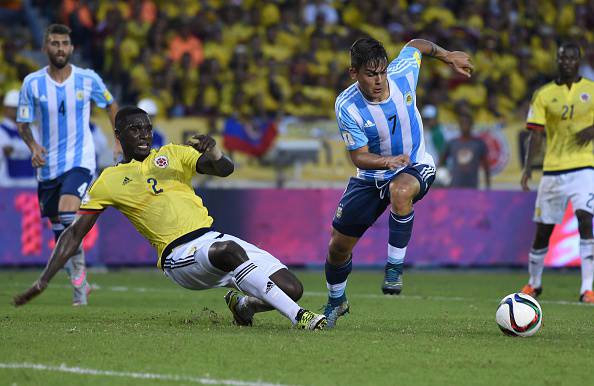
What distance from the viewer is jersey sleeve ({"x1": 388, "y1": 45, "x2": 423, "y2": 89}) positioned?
943 centimetres

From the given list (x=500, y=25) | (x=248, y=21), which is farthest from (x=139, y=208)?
Result: (x=500, y=25)

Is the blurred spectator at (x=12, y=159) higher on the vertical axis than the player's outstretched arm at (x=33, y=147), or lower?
lower

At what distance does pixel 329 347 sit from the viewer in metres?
7.70

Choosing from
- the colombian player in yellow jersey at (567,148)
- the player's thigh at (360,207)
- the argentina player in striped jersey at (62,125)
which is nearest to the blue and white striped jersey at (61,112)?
the argentina player in striped jersey at (62,125)

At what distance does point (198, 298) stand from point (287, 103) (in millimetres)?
9269

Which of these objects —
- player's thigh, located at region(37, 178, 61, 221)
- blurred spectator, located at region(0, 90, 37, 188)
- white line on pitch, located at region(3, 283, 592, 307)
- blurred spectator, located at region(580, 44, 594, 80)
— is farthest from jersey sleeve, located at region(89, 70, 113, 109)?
blurred spectator, located at region(580, 44, 594, 80)

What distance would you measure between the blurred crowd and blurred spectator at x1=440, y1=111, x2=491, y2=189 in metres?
2.76

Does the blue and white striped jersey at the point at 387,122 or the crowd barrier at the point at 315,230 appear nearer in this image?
the blue and white striped jersey at the point at 387,122

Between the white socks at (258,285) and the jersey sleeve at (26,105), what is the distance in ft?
14.4

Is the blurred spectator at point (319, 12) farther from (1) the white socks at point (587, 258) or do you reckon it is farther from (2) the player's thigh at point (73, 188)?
(2) the player's thigh at point (73, 188)

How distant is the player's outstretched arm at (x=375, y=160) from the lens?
8.67 metres

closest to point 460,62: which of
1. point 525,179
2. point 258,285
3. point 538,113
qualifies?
point 258,285

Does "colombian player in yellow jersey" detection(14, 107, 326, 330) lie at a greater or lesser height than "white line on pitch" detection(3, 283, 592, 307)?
greater

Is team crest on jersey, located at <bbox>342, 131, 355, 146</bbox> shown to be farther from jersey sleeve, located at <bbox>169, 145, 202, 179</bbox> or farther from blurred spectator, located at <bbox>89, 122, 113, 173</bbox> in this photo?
blurred spectator, located at <bbox>89, 122, 113, 173</bbox>
